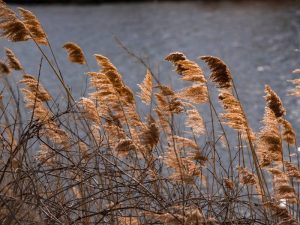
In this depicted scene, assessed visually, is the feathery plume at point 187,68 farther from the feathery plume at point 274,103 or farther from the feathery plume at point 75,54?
the feathery plume at point 75,54

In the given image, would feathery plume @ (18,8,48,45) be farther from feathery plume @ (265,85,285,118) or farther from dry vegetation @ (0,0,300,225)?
feathery plume @ (265,85,285,118)

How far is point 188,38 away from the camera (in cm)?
1952

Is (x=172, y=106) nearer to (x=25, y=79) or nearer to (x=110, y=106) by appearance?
(x=110, y=106)

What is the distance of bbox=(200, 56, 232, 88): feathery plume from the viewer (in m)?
3.43

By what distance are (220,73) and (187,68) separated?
0.18 meters

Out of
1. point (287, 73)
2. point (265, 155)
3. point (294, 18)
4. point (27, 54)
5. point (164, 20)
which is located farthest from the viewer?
point (164, 20)

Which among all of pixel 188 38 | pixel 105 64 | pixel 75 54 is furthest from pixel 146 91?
pixel 188 38

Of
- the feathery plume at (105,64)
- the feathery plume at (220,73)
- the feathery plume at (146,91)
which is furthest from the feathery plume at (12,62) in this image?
the feathery plume at (220,73)

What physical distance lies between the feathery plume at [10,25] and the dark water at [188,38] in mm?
6975

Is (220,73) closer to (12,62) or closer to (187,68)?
(187,68)

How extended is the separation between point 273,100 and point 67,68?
40.1ft

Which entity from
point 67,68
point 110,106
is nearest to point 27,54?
point 67,68

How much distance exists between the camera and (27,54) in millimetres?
17656

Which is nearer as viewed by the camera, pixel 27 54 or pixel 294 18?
pixel 27 54
